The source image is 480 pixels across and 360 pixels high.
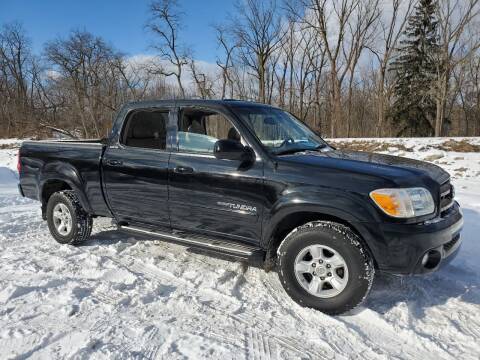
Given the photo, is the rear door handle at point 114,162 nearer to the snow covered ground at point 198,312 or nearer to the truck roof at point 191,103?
the truck roof at point 191,103

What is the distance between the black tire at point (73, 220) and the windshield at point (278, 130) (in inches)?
102

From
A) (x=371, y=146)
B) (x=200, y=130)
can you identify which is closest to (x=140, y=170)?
(x=200, y=130)

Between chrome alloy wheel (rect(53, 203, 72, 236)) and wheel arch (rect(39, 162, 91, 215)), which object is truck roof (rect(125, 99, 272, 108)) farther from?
chrome alloy wheel (rect(53, 203, 72, 236))

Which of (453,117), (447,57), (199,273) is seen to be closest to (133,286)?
(199,273)

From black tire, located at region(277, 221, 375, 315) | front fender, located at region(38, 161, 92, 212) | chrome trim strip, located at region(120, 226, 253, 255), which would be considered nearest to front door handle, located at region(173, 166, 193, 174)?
chrome trim strip, located at region(120, 226, 253, 255)

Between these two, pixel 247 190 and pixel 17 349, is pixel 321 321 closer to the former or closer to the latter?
pixel 247 190

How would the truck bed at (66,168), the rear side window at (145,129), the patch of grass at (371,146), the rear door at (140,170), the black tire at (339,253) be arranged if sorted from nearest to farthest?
the black tire at (339,253)
the rear door at (140,170)
the rear side window at (145,129)
the truck bed at (66,168)
the patch of grass at (371,146)

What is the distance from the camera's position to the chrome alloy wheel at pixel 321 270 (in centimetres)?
319

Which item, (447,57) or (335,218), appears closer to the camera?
(335,218)

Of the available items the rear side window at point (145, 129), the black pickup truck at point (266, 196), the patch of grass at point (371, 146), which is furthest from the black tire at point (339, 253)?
the patch of grass at point (371, 146)

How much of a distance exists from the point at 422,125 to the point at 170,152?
30924mm

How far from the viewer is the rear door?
4.10 m

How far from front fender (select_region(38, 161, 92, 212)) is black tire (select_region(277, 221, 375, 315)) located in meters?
2.78

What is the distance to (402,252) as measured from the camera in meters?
2.96
